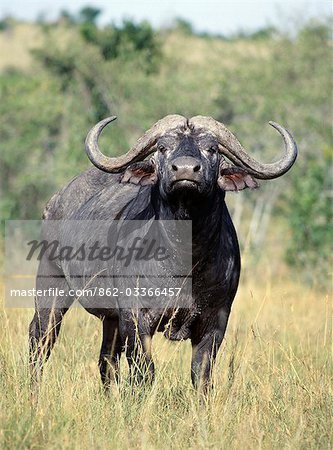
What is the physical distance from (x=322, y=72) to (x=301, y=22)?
2.63 meters

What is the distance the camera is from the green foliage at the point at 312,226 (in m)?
16.3

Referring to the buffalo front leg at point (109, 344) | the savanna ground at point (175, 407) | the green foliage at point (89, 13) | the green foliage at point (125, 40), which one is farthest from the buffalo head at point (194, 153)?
the green foliage at point (89, 13)

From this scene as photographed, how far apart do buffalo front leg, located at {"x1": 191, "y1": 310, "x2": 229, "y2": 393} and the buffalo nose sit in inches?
50.7

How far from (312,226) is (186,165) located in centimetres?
1149

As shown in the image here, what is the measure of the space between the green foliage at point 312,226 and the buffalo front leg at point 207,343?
9.39 metres

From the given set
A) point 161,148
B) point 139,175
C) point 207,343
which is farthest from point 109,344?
point 161,148

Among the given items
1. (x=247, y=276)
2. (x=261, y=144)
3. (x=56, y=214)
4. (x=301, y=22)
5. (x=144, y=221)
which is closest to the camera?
(x=144, y=221)

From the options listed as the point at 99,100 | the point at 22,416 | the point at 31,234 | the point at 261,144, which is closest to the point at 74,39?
the point at 99,100

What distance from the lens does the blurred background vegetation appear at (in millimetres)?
20906

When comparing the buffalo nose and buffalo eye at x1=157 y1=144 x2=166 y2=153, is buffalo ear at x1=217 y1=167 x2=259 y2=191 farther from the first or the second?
the buffalo nose

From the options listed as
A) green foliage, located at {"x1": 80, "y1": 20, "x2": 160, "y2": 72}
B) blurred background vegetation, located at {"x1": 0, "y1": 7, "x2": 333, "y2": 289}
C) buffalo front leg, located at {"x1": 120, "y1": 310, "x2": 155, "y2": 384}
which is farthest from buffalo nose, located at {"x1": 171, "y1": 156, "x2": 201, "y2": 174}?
green foliage, located at {"x1": 80, "y1": 20, "x2": 160, "y2": 72}

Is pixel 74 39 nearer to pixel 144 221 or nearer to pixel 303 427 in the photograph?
pixel 144 221

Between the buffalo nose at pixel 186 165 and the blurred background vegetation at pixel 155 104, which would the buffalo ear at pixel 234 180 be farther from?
the blurred background vegetation at pixel 155 104

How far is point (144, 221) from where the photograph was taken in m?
6.63
